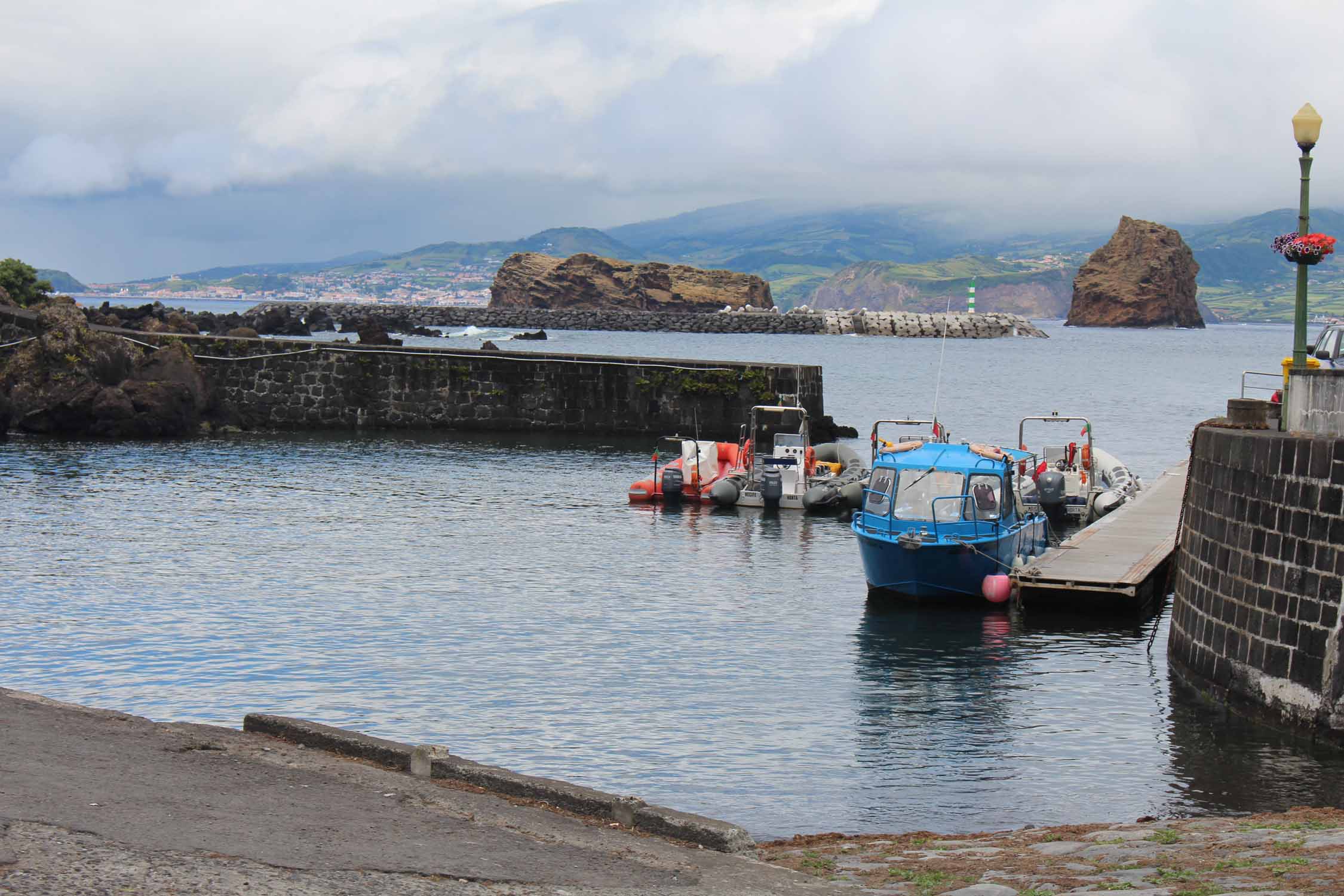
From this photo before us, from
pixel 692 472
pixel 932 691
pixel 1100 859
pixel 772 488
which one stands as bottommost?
pixel 932 691

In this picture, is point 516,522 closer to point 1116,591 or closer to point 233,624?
point 233,624

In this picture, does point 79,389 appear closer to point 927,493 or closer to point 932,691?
point 927,493

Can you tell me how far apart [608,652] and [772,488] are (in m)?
16.2

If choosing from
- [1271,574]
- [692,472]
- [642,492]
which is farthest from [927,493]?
[692,472]

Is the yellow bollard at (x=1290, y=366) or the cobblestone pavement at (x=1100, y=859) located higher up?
the yellow bollard at (x=1290, y=366)

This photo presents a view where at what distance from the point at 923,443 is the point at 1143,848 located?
55.0 feet

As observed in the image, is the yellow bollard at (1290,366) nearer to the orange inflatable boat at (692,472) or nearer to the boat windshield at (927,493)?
the boat windshield at (927,493)

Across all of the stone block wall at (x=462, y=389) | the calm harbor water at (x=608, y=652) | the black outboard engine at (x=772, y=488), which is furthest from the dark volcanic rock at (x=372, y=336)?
the black outboard engine at (x=772, y=488)

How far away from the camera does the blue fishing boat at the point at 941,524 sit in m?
23.3

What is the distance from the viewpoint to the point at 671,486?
35.8 m

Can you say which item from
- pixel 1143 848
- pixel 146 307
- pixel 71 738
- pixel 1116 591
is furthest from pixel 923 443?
pixel 146 307

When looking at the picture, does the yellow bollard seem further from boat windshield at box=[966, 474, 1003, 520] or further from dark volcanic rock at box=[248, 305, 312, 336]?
dark volcanic rock at box=[248, 305, 312, 336]

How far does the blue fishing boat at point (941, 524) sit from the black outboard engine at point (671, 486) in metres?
11.3

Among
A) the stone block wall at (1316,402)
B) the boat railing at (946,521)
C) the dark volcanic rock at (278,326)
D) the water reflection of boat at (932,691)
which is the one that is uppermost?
the dark volcanic rock at (278,326)
